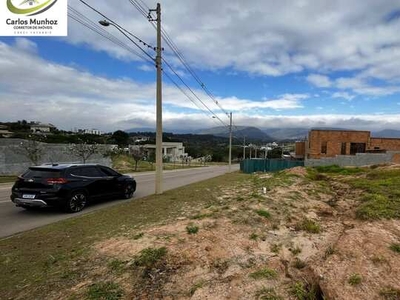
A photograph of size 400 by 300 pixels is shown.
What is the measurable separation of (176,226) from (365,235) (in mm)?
3763

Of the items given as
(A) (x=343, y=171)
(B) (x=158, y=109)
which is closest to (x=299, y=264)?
(B) (x=158, y=109)

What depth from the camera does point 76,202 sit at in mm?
10289

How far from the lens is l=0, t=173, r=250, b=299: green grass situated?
14.4 ft

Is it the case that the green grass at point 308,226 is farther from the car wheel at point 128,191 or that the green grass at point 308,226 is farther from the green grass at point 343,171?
the green grass at point 343,171

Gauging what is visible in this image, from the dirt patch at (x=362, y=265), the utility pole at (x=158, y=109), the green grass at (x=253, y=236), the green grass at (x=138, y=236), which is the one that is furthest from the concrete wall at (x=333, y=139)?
the green grass at (x=138, y=236)

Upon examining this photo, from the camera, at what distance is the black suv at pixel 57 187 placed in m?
9.52

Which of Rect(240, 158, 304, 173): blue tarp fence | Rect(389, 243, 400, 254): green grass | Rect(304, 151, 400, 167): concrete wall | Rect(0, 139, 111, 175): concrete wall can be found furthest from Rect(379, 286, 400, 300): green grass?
Rect(240, 158, 304, 173): blue tarp fence

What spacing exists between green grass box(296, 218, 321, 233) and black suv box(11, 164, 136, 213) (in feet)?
23.1

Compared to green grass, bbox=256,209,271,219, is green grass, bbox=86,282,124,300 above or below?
below

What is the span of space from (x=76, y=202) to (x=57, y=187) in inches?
37.3

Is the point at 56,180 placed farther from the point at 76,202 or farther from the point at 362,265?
the point at 362,265

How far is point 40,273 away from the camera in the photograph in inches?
187

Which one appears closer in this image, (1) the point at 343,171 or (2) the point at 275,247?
(2) the point at 275,247

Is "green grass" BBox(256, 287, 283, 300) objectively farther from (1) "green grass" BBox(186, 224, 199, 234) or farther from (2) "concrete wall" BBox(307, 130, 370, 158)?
(2) "concrete wall" BBox(307, 130, 370, 158)
